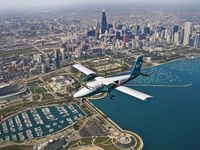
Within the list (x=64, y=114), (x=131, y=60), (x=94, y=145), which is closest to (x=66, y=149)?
(x=94, y=145)

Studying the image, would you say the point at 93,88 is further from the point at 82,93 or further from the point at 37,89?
the point at 37,89

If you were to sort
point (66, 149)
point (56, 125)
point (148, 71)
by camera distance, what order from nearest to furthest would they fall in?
point (66, 149) < point (56, 125) < point (148, 71)

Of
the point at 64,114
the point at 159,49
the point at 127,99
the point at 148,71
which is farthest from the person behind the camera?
the point at 159,49

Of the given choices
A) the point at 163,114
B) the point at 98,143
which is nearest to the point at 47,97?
the point at 98,143

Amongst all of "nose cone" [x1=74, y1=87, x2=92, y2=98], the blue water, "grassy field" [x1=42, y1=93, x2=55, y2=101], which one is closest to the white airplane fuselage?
"nose cone" [x1=74, y1=87, x2=92, y2=98]

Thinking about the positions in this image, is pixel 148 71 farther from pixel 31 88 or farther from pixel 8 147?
pixel 8 147

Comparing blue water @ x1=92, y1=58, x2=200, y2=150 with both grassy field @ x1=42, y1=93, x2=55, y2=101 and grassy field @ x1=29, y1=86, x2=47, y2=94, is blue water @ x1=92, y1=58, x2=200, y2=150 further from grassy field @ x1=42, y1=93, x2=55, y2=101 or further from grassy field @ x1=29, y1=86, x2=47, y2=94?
grassy field @ x1=29, y1=86, x2=47, y2=94

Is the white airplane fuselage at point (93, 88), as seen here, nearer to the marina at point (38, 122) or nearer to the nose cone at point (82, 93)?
the nose cone at point (82, 93)

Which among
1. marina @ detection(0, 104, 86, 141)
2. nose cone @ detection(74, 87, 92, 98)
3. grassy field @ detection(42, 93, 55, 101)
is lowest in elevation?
marina @ detection(0, 104, 86, 141)
